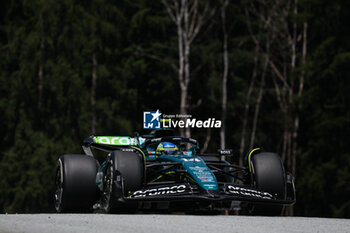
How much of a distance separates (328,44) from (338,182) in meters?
7.14

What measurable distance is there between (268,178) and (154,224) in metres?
3.81

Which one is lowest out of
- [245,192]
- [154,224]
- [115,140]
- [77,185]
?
[77,185]

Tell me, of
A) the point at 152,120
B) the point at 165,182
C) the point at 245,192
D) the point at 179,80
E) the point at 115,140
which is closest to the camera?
the point at 245,192

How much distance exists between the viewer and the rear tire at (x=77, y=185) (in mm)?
13180

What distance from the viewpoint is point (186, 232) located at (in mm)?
8633

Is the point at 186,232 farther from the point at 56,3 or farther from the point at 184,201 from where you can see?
the point at 56,3

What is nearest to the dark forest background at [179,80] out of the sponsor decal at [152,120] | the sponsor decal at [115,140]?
the sponsor decal at [115,140]

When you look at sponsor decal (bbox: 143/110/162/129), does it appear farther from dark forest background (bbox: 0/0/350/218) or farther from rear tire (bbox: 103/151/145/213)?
dark forest background (bbox: 0/0/350/218)

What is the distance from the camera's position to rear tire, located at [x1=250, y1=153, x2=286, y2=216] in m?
12.8

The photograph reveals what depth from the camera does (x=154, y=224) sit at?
31.2 ft

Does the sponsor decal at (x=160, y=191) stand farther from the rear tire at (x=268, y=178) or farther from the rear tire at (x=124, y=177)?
the rear tire at (x=268, y=178)

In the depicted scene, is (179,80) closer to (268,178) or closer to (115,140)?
(115,140)

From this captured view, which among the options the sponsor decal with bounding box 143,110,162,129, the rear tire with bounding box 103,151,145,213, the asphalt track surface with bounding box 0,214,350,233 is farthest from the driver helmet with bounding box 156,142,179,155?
the asphalt track surface with bounding box 0,214,350,233

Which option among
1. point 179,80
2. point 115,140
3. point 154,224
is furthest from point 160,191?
point 179,80
